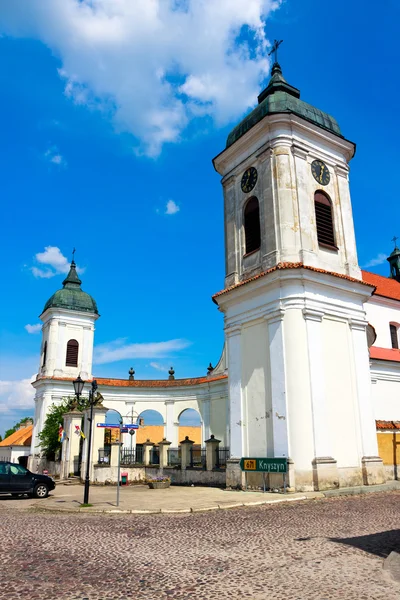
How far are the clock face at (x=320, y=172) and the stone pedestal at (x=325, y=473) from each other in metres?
11.1

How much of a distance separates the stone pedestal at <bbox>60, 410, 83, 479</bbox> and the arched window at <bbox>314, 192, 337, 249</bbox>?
50.2 feet

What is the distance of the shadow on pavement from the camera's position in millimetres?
7270

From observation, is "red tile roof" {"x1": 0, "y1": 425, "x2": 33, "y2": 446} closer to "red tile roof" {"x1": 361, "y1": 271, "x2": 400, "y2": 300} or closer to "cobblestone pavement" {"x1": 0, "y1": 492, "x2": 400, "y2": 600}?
"red tile roof" {"x1": 361, "y1": 271, "x2": 400, "y2": 300}

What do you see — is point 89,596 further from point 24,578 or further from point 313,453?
point 313,453

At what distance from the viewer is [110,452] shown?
981 inches

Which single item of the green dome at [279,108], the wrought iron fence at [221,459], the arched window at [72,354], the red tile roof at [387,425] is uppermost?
the green dome at [279,108]

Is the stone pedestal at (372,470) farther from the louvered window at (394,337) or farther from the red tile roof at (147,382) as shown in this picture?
the red tile roof at (147,382)

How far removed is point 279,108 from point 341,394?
37.9 ft

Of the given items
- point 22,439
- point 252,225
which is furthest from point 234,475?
point 22,439

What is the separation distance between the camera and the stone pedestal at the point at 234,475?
702 inches

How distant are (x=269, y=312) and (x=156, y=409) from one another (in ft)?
93.7

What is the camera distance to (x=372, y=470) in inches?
704

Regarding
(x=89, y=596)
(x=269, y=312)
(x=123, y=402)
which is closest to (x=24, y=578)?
(x=89, y=596)

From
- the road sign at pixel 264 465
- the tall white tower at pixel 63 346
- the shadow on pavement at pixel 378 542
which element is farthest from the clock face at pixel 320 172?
the tall white tower at pixel 63 346
